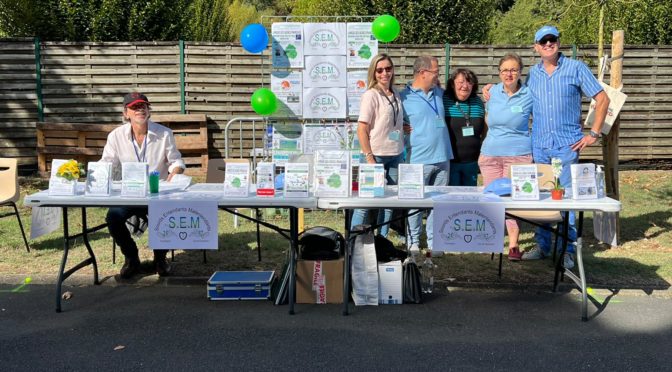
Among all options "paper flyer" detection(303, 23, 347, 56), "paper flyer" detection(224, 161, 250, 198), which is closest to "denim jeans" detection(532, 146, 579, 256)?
"paper flyer" detection(224, 161, 250, 198)

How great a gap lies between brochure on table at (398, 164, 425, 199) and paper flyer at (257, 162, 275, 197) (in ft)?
2.86

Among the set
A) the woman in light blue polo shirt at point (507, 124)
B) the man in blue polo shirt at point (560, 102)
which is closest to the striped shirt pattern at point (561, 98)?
the man in blue polo shirt at point (560, 102)

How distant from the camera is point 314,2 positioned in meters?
18.2

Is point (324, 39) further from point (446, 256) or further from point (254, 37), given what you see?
point (446, 256)

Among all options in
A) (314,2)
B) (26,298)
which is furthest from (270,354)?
(314,2)

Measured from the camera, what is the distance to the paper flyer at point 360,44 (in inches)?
296

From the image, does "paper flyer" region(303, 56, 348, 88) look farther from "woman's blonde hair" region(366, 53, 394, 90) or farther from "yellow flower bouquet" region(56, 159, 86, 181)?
"yellow flower bouquet" region(56, 159, 86, 181)

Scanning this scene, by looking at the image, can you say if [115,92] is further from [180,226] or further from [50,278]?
[180,226]

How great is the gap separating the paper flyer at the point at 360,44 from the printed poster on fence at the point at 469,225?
11.1ft

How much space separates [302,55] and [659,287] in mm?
4266

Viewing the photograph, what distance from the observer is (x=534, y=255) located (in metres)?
6.10

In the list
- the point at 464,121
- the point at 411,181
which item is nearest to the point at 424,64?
the point at 464,121

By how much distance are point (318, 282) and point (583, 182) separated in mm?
1956

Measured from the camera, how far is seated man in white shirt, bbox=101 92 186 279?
539 centimetres
